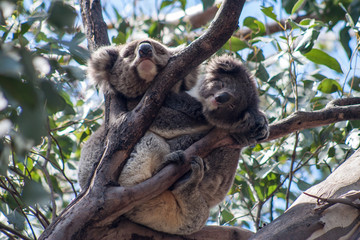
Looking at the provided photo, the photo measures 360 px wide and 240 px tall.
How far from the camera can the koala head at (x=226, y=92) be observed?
2822 mm

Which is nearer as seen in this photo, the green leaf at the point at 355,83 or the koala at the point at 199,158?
the koala at the point at 199,158

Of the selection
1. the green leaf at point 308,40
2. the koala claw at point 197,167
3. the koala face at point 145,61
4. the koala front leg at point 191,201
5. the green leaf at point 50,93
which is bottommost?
the koala front leg at point 191,201

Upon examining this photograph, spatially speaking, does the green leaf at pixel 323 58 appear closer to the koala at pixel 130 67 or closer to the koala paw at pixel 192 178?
the koala at pixel 130 67

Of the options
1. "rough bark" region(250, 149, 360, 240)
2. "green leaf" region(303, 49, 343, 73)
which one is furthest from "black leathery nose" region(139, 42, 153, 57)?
"rough bark" region(250, 149, 360, 240)

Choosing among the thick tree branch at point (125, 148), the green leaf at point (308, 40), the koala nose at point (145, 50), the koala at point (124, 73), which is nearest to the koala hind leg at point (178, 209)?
the thick tree branch at point (125, 148)

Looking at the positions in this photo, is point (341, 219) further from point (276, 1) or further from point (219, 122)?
point (276, 1)

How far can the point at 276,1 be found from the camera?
4.09 m

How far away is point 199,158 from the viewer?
2656 millimetres

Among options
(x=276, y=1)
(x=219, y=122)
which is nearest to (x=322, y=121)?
(x=219, y=122)

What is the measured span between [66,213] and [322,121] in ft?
6.18

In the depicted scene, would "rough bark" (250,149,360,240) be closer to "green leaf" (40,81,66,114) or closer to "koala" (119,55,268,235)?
"koala" (119,55,268,235)

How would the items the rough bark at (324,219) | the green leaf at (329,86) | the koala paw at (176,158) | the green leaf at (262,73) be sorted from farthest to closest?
the green leaf at (262,73) → the green leaf at (329,86) → the koala paw at (176,158) → the rough bark at (324,219)

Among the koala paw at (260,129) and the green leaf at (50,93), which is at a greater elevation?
the green leaf at (50,93)

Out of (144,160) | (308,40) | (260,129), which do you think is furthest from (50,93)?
(308,40)
